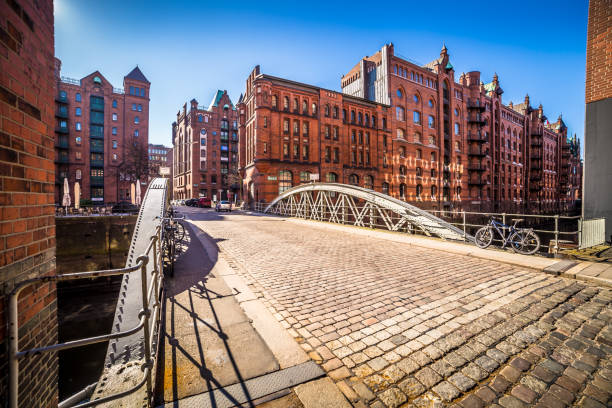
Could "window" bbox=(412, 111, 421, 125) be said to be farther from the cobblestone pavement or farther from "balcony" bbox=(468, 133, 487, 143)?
the cobblestone pavement

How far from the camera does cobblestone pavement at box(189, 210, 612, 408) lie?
225 centimetres

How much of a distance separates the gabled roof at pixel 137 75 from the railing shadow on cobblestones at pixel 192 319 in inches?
2105

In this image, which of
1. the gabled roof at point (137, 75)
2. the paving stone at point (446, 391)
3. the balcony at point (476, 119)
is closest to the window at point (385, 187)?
the balcony at point (476, 119)

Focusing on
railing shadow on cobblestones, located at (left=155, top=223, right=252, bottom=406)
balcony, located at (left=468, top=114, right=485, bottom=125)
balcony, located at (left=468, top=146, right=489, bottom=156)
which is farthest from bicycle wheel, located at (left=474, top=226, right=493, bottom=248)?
balcony, located at (left=468, top=114, right=485, bottom=125)

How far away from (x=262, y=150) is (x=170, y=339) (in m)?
26.4

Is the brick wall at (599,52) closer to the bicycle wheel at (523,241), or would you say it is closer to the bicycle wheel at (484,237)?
the bicycle wheel at (523,241)

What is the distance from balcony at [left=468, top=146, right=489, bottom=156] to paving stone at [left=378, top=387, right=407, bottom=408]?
49550mm

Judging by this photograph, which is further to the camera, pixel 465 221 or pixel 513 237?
pixel 465 221

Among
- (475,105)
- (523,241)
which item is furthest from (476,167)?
(523,241)

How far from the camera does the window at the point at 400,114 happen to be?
119 feet

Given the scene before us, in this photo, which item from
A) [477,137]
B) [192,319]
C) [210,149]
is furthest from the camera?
[210,149]

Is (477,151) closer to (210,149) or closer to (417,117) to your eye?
(417,117)

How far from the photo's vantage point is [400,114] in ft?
120

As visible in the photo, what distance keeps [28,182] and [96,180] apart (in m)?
50.6
